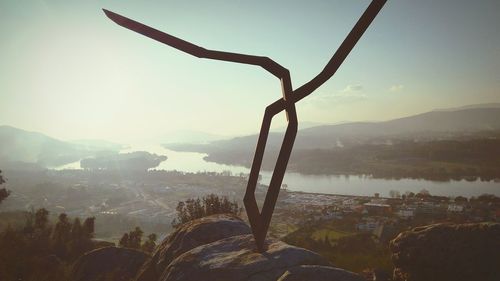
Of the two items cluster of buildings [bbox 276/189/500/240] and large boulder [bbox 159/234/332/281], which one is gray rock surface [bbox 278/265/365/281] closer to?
large boulder [bbox 159/234/332/281]

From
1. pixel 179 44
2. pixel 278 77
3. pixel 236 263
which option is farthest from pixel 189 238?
pixel 179 44

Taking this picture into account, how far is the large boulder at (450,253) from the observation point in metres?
4.68

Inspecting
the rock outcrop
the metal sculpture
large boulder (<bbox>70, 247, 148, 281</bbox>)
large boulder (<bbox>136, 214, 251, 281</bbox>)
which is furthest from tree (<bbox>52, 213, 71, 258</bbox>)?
the metal sculpture

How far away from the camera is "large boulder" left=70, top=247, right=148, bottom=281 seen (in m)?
7.20

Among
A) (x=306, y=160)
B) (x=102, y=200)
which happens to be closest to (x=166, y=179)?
(x=102, y=200)

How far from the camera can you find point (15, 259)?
1410 cm

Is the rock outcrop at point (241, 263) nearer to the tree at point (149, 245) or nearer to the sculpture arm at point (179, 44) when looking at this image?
the sculpture arm at point (179, 44)

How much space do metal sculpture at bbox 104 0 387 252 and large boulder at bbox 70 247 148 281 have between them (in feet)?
13.2

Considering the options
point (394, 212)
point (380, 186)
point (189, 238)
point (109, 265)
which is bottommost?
point (394, 212)

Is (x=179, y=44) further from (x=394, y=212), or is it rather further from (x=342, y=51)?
(x=394, y=212)

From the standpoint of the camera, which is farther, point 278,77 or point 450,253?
point 278,77

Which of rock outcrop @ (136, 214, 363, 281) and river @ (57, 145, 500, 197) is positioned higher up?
rock outcrop @ (136, 214, 363, 281)

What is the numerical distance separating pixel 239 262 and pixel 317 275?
1.21 metres

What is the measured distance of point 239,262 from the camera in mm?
4387
